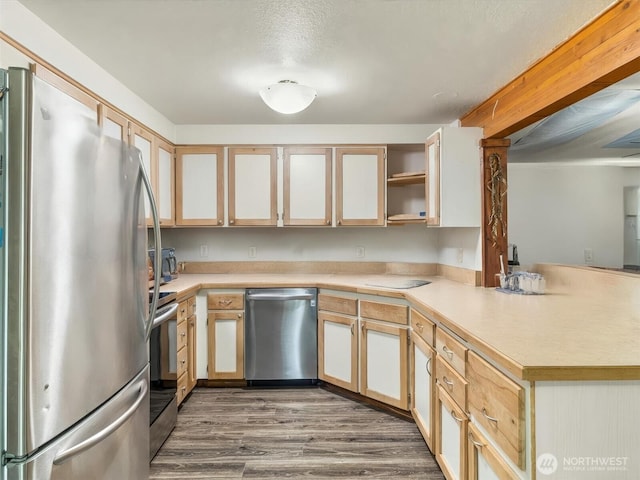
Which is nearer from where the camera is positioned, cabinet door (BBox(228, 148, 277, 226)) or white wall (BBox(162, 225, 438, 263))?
cabinet door (BBox(228, 148, 277, 226))

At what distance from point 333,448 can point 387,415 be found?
1.82 feet

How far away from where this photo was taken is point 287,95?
207cm

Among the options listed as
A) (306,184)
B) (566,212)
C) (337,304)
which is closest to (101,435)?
(337,304)

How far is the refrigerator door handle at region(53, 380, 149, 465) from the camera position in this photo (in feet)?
3.32

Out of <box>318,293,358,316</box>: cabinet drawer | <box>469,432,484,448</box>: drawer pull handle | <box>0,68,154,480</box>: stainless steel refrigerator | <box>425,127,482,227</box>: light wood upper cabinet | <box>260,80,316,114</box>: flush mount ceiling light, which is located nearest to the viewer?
<box>0,68,154,480</box>: stainless steel refrigerator

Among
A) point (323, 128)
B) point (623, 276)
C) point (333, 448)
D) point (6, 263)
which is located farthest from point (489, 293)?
point (6, 263)

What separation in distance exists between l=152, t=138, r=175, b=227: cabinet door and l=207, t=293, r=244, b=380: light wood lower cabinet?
0.81 m

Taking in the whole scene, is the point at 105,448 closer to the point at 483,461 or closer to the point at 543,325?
the point at 483,461

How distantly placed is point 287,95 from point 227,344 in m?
1.98

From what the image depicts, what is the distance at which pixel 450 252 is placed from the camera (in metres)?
3.02

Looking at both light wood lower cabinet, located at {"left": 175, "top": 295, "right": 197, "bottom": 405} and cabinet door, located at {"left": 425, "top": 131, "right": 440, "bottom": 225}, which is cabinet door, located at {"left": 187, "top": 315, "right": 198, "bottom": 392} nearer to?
light wood lower cabinet, located at {"left": 175, "top": 295, "right": 197, "bottom": 405}

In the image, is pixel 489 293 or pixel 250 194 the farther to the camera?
pixel 250 194

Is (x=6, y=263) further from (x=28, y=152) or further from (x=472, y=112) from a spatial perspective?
(x=472, y=112)

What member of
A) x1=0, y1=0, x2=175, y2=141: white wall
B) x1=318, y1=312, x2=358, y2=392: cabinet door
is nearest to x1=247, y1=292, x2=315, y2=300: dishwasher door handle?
x1=318, y1=312, x2=358, y2=392: cabinet door
